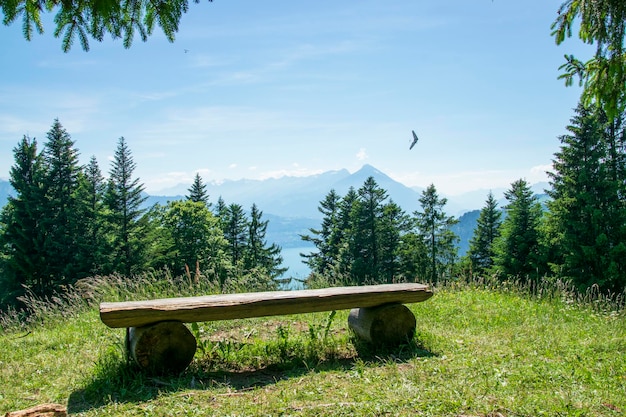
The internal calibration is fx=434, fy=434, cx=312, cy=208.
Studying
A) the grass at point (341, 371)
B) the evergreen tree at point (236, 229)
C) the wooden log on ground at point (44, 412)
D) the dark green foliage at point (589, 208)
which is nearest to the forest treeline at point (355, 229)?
the dark green foliage at point (589, 208)

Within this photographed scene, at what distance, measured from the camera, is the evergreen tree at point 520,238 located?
33.8 meters

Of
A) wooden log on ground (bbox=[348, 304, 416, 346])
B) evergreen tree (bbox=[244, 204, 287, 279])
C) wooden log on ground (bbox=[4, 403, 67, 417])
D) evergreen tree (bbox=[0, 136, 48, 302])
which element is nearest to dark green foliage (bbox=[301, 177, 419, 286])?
evergreen tree (bbox=[244, 204, 287, 279])

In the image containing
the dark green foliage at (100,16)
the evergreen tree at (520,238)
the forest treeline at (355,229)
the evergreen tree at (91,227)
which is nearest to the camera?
the dark green foliage at (100,16)

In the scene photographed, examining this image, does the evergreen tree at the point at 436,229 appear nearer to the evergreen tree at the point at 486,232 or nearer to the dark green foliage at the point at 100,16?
the evergreen tree at the point at 486,232

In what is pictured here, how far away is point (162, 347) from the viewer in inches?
174

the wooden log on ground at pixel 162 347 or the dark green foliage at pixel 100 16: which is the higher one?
the dark green foliage at pixel 100 16

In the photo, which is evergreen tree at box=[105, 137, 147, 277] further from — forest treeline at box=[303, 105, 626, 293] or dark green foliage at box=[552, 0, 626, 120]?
dark green foliage at box=[552, 0, 626, 120]

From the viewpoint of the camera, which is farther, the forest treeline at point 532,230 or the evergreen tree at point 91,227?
the evergreen tree at point 91,227

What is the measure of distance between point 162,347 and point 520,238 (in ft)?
115

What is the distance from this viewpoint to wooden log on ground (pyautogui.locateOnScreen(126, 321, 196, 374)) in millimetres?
4363

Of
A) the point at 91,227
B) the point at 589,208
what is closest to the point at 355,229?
the point at 589,208

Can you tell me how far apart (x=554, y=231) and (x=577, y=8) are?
29363 mm

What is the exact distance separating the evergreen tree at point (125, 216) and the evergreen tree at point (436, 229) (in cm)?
2947

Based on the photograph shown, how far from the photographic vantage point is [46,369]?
4.79 metres
